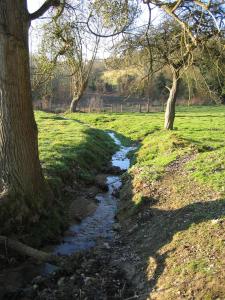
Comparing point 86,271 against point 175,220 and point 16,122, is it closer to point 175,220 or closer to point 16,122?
point 175,220

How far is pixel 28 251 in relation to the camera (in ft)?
33.9

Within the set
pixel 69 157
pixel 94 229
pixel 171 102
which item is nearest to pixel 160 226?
pixel 94 229

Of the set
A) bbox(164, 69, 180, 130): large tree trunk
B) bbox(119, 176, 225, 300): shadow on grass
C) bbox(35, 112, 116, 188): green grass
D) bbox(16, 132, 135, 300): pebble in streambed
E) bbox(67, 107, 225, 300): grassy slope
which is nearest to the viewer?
bbox(67, 107, 225, 300): grassy slope

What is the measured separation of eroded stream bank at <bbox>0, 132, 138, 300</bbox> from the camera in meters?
8.97

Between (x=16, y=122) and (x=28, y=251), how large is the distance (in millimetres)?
3394

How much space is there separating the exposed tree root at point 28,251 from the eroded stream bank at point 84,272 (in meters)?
0.20

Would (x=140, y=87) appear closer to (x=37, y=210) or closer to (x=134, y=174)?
(x=134, y=174)

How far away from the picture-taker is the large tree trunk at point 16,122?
10.7m

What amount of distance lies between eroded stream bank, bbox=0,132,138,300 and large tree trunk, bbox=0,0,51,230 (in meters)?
1.59

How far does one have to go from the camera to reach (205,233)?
995 cm

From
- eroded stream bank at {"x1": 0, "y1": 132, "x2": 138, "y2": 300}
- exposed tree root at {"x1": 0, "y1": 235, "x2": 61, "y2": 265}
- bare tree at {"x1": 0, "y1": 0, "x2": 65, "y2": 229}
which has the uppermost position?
bare tree at {"x1": 0, "y1": 0, "x2": 65, "y2": 229}

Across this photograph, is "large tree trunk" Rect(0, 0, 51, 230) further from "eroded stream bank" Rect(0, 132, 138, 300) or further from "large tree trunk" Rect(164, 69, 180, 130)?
"large tree trunk" Rect(164, 69, 180, 130)

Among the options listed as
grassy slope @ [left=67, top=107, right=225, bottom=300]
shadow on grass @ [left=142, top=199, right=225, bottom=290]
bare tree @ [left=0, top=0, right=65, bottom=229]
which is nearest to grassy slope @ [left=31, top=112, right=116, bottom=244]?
bare tree @ [left=0, top=0, right=65, bottom=229]

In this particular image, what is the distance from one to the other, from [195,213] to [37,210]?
4410 mm
